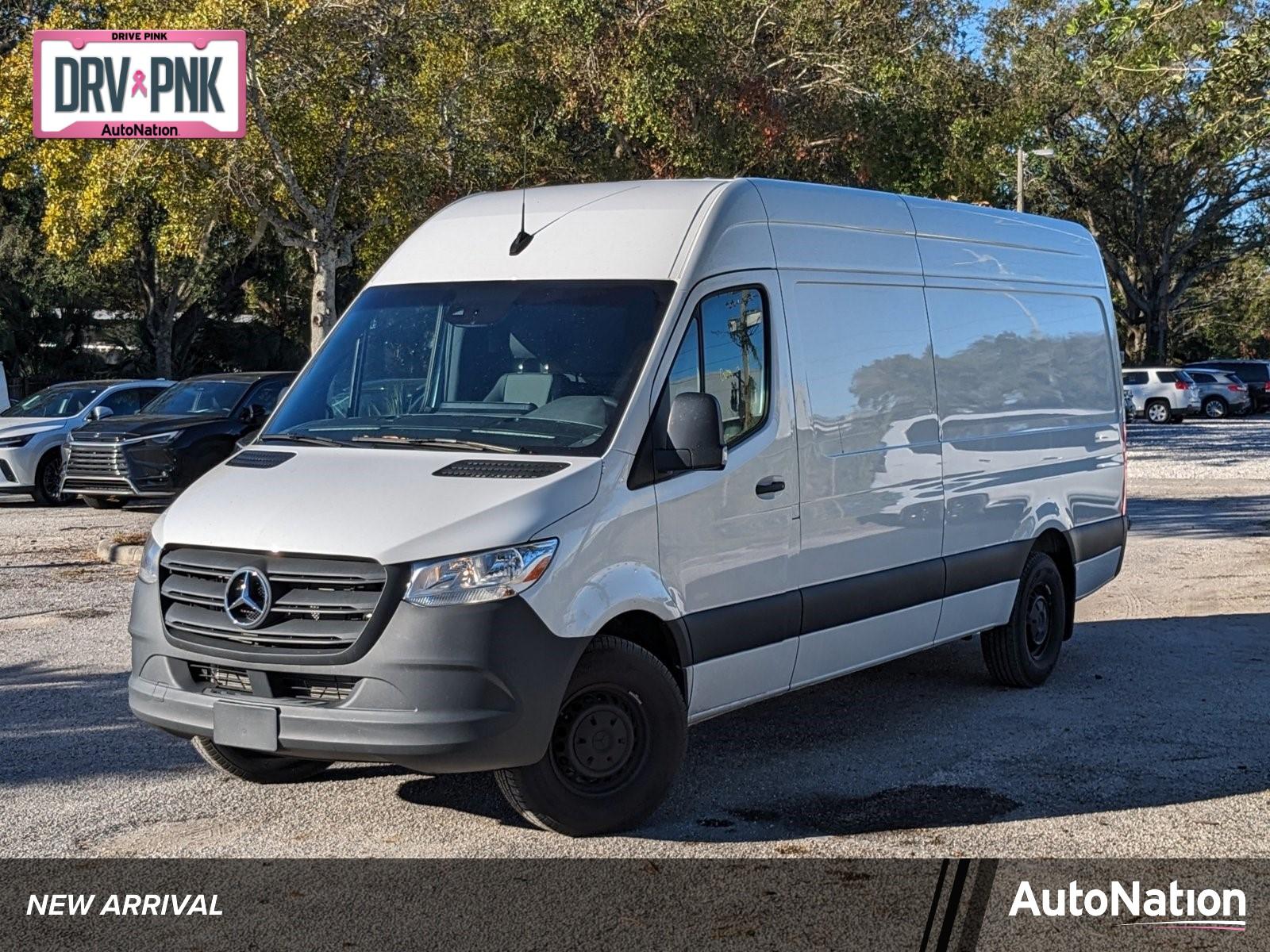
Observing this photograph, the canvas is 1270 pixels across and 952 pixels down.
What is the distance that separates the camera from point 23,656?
9.23 m

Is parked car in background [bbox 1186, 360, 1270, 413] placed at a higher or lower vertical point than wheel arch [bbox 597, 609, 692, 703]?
higher

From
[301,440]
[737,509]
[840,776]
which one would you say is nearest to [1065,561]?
[840,776]

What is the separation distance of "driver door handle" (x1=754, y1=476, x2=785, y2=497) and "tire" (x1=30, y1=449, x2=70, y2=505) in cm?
1499

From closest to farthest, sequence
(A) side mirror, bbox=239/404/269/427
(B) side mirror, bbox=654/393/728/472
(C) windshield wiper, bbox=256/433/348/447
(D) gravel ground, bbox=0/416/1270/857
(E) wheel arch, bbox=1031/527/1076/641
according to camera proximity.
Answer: (D) gravel ground, bbox=0/416/1270/857, (B) side mirror, bbox=654/393/728/472, (C) windshield wiper, bbox=256/433/348/447, (E) wheel arch, bbox=1031/527/1076/641, (A) side mirror, bbox=239/404/269/427

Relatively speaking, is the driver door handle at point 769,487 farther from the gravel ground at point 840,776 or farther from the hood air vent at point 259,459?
the hood air vent at point 259,459

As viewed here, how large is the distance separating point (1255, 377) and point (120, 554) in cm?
4289

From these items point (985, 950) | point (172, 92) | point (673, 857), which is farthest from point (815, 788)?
point (172, 92)

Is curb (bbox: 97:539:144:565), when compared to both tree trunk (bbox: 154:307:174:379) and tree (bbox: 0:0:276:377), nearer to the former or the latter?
tree (bbox: 0:0:276:377)

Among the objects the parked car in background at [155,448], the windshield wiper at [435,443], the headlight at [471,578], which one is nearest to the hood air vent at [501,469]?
the windshield wiper at [435,443]

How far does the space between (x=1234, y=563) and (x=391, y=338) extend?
9245mm

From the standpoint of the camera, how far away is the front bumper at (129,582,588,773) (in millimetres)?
5203

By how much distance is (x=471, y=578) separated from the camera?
5230 millimetres

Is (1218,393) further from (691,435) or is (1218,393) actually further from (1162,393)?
(691,435)

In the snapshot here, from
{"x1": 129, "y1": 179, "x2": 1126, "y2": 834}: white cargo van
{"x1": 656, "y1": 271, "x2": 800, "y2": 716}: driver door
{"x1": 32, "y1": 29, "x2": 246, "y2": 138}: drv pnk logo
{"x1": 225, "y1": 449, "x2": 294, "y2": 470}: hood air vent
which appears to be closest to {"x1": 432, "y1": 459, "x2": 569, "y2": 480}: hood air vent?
{"x1": 129, "y1": 179, "x2": 1126, "y2": 834}: white cargo van
